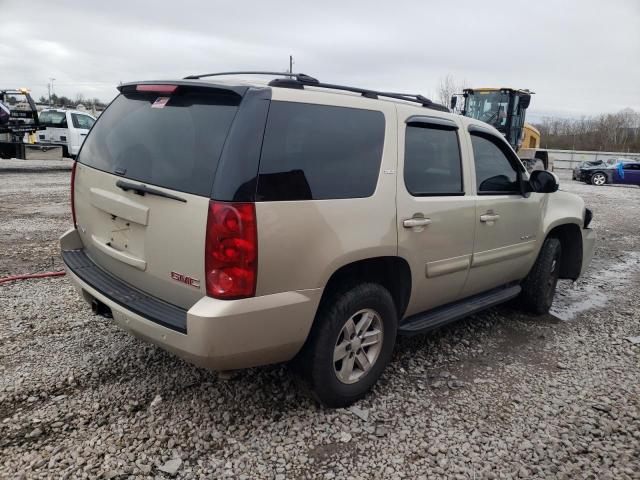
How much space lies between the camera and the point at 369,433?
2.87 meters

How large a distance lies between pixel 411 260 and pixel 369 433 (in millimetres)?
1077

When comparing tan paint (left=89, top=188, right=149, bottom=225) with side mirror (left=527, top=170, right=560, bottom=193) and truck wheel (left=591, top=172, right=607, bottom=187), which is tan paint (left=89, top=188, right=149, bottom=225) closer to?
side mirror (left=527, top=170, right=560, bottom=193)

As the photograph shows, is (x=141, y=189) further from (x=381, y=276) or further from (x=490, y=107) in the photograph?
(x=490, y=107)

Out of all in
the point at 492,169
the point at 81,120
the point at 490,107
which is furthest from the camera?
the point at 490,107

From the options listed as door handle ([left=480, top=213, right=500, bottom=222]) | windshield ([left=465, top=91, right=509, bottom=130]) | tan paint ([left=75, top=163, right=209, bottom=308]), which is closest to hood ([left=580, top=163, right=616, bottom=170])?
windshield ([left=465, top=91, right=509, bottom=130])

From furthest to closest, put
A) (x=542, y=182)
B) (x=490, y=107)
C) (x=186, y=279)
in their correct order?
(x=490, y=107), (x=542, y=182), (x=186, y=279)

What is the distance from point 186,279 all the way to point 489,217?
2.39 metres

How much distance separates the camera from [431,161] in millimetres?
3412

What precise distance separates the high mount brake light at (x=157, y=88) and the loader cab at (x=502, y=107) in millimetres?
15505

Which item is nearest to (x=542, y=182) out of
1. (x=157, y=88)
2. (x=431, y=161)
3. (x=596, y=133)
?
(x=431, y=161)

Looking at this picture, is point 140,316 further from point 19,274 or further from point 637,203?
point 637,203

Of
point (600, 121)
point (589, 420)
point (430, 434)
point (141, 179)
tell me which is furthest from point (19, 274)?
point (600, 121)

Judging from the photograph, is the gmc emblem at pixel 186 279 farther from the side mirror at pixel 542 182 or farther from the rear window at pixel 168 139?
the side mirror at pixel 542 182

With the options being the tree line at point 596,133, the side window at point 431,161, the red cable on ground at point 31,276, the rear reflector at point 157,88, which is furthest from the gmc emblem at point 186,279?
the tree line at point 596,133
